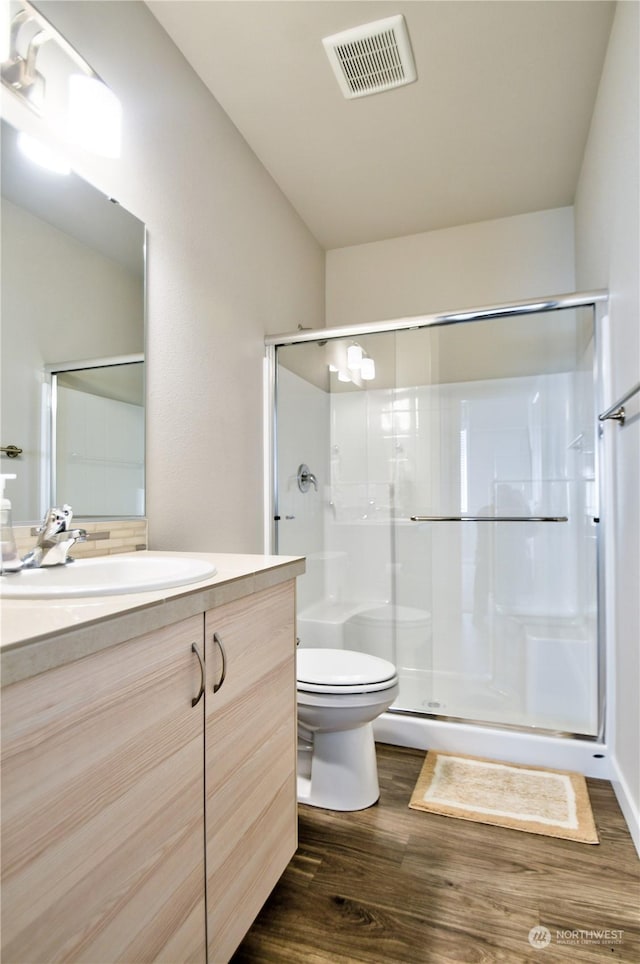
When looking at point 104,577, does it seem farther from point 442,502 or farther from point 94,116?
point 442,502

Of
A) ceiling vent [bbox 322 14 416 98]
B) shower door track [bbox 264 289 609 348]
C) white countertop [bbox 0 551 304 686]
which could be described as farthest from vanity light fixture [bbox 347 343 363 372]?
white countertop [bbox 0 551 304 686]

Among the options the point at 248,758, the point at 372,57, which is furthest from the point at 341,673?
the point at 372,57

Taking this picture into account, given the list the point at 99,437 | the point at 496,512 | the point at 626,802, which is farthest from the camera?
the point at 496,512

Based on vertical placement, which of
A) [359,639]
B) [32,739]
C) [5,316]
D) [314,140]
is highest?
[314,140]

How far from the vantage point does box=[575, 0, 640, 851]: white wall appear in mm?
1484

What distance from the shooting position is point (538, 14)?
163 centimetres

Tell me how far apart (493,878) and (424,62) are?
254cm

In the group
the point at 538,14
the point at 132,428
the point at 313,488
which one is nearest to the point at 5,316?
the point at 132,428

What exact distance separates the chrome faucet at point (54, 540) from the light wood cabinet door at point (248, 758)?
418 mm

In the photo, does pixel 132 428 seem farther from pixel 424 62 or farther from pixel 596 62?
pixel 596 62

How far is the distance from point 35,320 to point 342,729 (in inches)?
57.0

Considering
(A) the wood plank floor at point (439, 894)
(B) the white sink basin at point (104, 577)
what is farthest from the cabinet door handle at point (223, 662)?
(A) the wood plank floor at point (439, 894)

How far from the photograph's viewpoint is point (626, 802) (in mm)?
1585

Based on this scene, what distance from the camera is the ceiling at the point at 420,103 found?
5.35 ft
